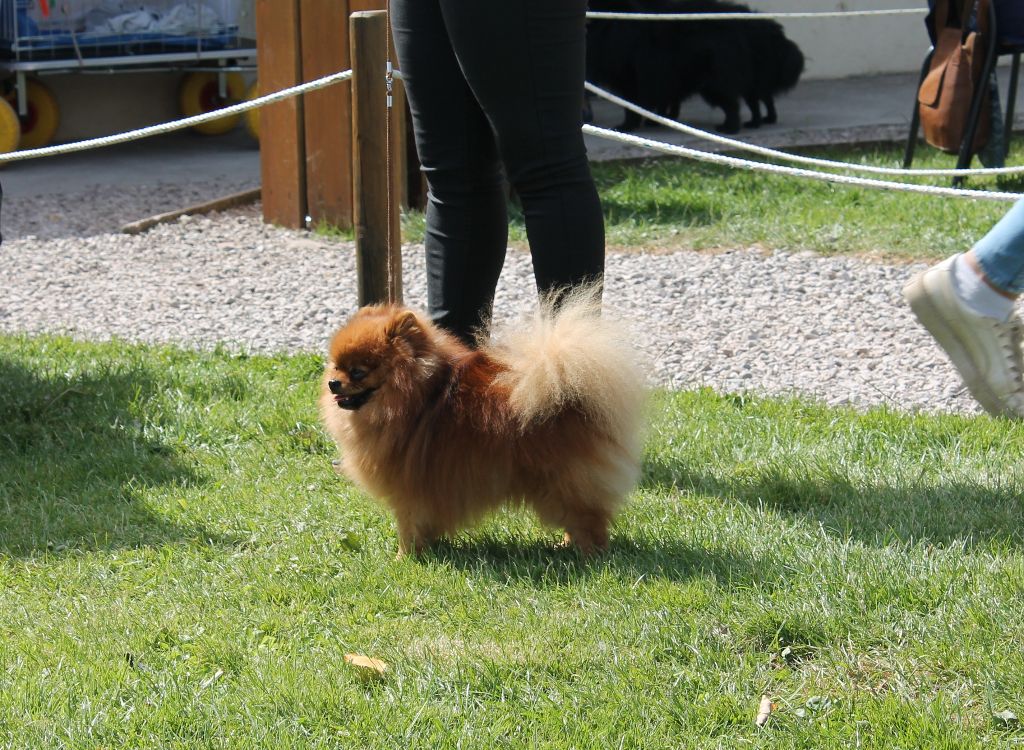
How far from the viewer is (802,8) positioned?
1142 cm

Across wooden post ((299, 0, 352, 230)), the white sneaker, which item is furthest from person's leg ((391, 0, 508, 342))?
wooden post ((299, 0, 352, 230))

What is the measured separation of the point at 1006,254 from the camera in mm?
3371

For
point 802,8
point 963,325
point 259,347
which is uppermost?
point 802,8

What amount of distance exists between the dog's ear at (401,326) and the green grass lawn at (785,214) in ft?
12.1

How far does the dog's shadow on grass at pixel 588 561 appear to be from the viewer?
2672 mm

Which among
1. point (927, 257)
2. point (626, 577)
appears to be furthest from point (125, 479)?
point (927, 257)

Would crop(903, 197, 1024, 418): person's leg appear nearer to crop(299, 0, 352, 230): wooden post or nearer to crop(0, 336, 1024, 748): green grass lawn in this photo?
crop(0, 336, 1024, 748): green grass lawn

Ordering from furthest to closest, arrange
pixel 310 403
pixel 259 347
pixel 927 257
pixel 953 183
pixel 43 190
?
pixel 43 190, pixel 953 183, pixel 927 257, pixel 259 347, pixel 310 403

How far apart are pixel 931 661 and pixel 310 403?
2348 millimetres

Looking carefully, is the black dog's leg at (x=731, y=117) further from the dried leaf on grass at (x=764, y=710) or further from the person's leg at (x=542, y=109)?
the dried leaf on grass at (x=764, y=710)

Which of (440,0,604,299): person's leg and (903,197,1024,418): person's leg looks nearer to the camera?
(440,0,604,299): person's leg

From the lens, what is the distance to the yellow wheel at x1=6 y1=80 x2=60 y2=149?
9.36 meters

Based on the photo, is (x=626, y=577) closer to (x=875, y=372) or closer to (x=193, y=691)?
(x=193, y=691)

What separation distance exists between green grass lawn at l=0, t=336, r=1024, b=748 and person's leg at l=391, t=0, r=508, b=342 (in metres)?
0.62
